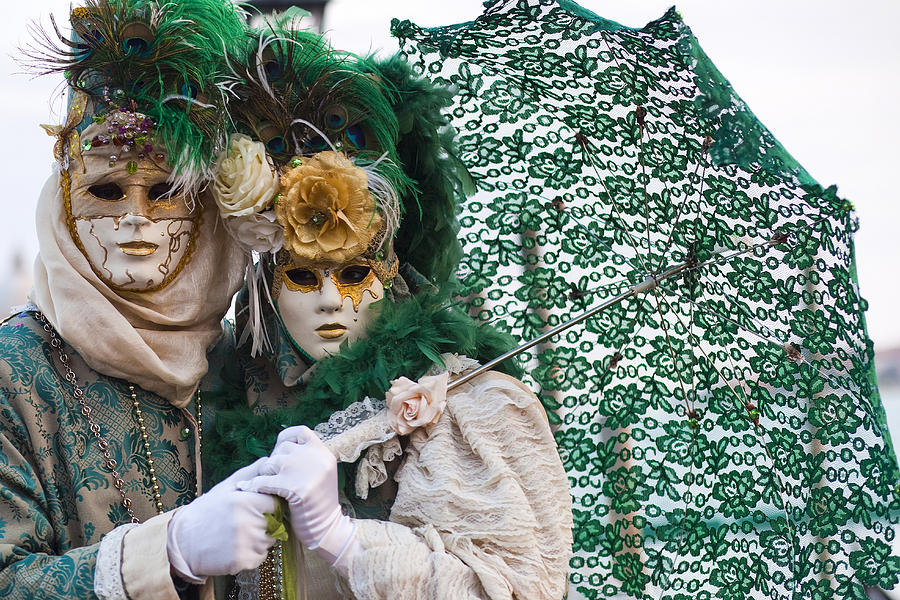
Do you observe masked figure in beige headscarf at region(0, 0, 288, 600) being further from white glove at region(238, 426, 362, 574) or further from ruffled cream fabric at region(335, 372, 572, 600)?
ruffled cream fabric at region(335, 372, 572, 600)

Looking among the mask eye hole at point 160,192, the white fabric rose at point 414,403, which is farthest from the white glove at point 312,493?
the mask eye hole at point 160,192

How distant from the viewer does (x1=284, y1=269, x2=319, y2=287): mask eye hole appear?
86.0 inches

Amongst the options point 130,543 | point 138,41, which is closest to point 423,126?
point 138,41

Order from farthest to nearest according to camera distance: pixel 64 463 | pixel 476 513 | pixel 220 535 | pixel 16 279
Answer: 1. pixel 16 279
2. pixel 64 463
3. pixel 476 513
4. pixel 220 535

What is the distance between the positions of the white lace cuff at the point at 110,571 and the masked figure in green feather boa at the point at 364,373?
0.30 metres

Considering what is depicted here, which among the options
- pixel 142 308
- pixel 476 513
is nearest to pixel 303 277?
pixel 142 308

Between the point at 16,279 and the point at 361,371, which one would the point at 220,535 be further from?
the point at 16,279

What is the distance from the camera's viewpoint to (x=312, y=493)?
1838 millimetres

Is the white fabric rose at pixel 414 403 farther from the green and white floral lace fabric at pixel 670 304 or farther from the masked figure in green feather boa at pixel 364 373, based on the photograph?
the green and white floral lace fabric at pixel 670 304

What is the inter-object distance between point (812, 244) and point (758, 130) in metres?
0.29

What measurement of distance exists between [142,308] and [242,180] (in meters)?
0.36

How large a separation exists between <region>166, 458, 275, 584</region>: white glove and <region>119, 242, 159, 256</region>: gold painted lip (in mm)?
573

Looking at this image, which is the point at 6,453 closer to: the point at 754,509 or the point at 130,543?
the point at 130,543

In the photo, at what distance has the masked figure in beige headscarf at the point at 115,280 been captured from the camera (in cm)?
206
